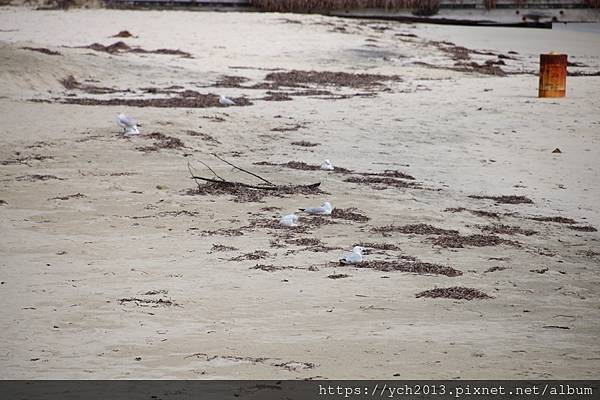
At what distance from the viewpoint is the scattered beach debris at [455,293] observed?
5984mm

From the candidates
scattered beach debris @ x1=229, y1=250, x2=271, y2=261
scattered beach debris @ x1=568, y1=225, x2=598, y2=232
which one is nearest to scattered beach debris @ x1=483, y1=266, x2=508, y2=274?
scattered beach debris @ x1=229, y1=250, x2=271, y2=261

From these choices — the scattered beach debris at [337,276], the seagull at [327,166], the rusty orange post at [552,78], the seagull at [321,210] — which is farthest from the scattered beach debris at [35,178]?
the rusty orange post at [552,78]

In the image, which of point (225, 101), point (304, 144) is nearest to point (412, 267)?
point (304, 144)

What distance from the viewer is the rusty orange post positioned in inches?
558

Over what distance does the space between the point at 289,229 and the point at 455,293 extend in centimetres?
187

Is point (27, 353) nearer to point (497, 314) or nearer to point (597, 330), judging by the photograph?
point (497, 314)

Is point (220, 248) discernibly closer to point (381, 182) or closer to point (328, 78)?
point (381, 182)

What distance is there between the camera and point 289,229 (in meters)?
7.62

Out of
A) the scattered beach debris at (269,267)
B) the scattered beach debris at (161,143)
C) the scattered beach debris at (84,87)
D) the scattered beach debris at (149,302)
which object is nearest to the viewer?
the scattered beach debris at (149,302)

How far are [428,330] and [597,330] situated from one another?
0.87m

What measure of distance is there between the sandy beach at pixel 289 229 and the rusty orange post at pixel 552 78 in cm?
37

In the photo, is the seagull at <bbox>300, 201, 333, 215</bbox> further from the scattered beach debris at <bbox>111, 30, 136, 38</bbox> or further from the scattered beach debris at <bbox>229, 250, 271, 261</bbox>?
the scattered beach debris at <bbox>111, 30, 136, 38</bbox>

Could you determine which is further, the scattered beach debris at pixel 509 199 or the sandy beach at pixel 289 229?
the scattered beach debris at pixel 509 199

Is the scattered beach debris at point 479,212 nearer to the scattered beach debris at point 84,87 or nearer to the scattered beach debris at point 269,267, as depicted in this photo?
the scattered beach debris at point 269,267
